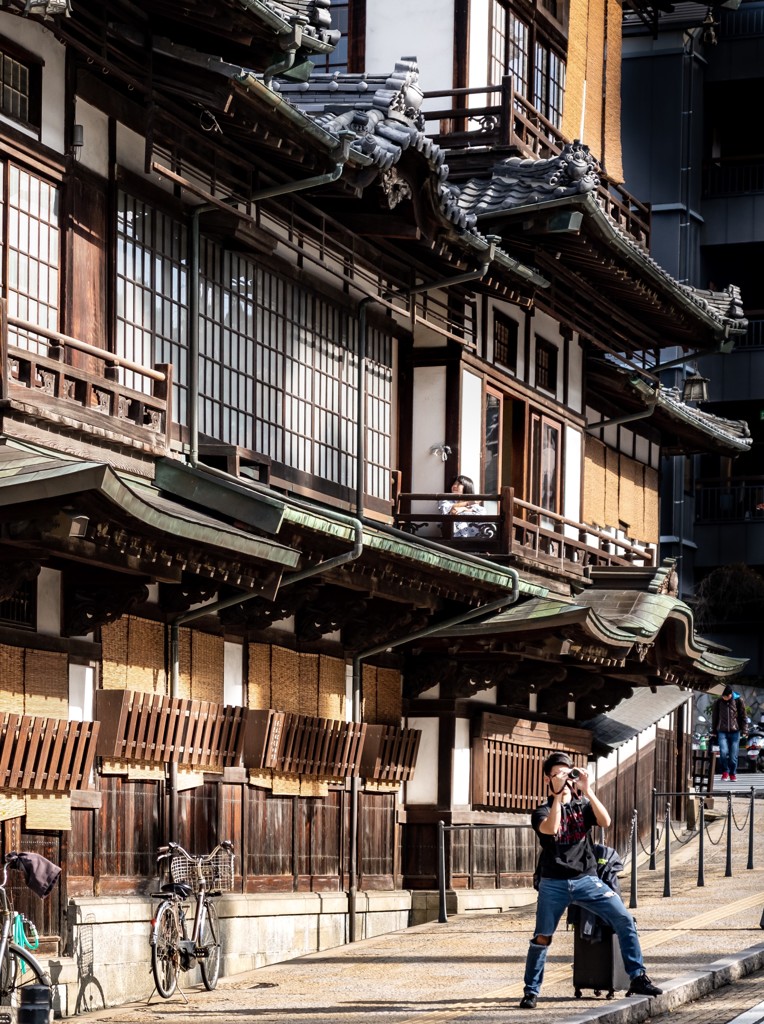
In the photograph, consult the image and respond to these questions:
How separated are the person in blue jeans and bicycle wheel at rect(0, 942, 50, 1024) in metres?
3.98

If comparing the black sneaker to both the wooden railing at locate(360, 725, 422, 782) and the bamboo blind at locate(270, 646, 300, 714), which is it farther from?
the wooden railing at locate(360, 725, 422, 782)

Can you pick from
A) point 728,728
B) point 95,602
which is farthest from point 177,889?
point 728,728

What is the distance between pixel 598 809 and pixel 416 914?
976cm

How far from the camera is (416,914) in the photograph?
80.1ft

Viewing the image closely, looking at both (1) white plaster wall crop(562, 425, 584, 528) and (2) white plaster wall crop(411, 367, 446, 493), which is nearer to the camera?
(2) white plaster wall crop(411, 367, 446, 493)

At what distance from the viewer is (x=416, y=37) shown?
1038 inches

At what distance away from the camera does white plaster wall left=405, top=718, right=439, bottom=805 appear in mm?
24938

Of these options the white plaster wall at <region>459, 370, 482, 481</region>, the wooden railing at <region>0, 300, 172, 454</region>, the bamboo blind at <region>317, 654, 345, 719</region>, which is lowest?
the bamboo blind at <region>317, 654, 345, 719</region>

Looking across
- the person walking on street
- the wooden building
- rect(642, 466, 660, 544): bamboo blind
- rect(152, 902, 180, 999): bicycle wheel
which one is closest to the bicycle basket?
the wooden building

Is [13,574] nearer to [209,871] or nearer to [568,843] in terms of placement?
[209,871]

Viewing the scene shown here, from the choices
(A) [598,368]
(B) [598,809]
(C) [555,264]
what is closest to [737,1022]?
(B) [598,809]

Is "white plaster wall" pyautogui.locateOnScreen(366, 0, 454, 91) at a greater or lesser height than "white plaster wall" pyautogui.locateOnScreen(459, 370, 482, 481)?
greater

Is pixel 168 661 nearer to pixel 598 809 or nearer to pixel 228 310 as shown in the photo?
pixel 228 310

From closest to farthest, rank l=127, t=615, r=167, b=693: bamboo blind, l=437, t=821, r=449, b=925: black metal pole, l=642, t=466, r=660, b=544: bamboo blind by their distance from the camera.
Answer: l=127, t=615, r=167, b=693: bamboo blind
l=437, t=821, r=449, b=925: black metal pole
l=642, t=466, r=660, b=544: bamboo blind
